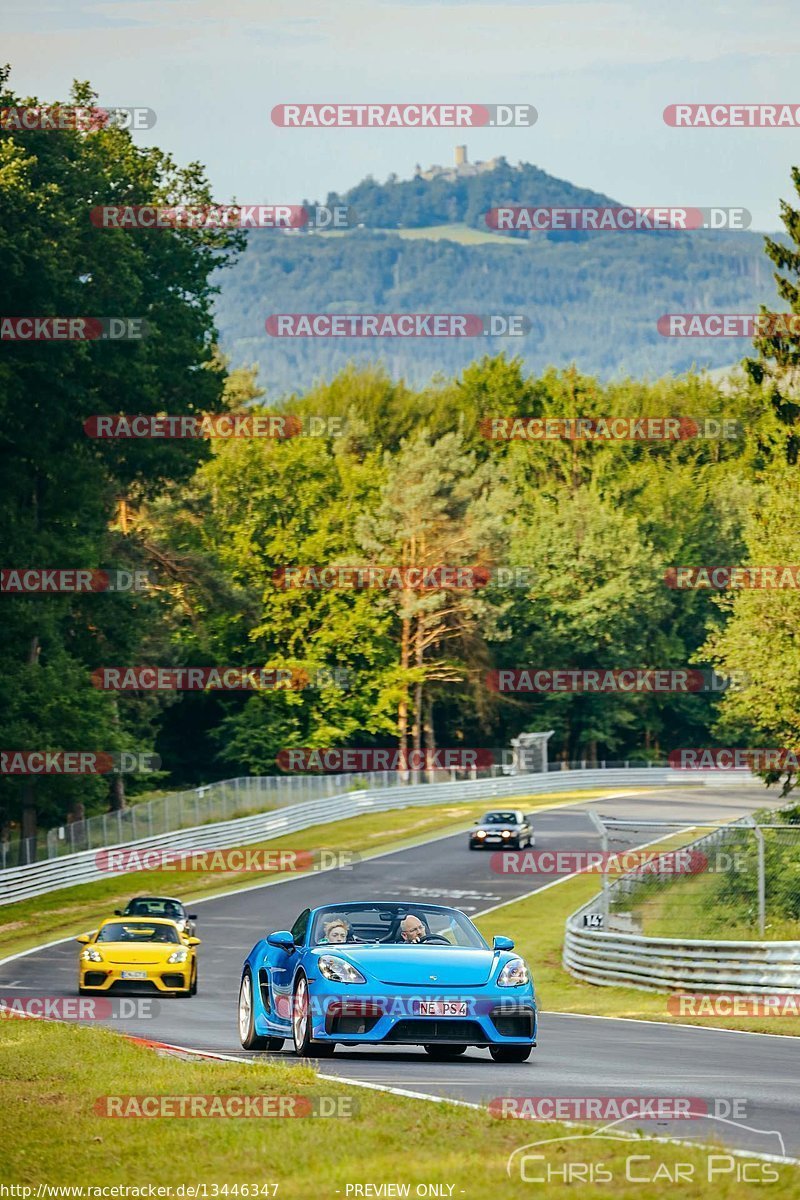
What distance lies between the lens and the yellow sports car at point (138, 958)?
999 inches

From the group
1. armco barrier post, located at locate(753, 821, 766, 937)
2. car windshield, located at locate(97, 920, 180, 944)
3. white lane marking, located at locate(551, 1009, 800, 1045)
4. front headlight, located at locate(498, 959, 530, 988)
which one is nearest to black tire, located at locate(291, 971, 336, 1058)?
front headlight, located at locate(498, 959, 530, 988)

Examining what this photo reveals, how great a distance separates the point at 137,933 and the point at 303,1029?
38.2ft

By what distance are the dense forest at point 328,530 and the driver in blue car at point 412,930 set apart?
Answer: 3215 cm

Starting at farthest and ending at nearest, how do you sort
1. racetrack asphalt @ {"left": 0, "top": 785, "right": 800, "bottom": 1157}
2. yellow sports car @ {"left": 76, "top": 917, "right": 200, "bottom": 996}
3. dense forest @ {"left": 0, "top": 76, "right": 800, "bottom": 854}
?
1. dense forest @ {"left": 0, "top": 76, "right": 800, "bottom": 854}
2. yellow sports car @ {"left": 76, "top": 917, "right": 200, "bottom": 996}
3. racetrack asphalt @ {"left": 0, "top": 785, "right": 800, "bottom": 1157}

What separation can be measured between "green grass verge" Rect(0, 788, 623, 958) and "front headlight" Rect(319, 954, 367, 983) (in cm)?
2350

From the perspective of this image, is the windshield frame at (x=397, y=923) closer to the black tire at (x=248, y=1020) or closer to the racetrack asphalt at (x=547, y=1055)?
the racetrack asphalt at (x=547, y=1055)

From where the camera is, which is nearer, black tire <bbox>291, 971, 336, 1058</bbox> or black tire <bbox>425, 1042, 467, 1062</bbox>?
black tire <bbox>291, 971, 336, 1058</bbox>

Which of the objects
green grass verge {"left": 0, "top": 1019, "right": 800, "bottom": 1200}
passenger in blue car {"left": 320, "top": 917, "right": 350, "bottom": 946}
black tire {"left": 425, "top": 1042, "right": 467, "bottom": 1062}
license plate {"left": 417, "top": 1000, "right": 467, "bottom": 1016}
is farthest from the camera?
black tire {"left": 425, "top": 1042, "right": 467, "bottom": 1062}

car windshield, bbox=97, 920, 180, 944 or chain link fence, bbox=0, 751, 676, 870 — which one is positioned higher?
car windshield, bbox=97, 920, 180, 944

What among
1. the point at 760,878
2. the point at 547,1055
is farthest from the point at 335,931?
the point at 760,878

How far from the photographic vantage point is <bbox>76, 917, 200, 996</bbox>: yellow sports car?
999 inches

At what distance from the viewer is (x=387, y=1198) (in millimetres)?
8406

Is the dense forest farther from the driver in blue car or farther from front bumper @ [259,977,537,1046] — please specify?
front bumper @ [259,977,537,1046]

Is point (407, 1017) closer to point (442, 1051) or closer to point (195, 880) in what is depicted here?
point (442, 1051)
